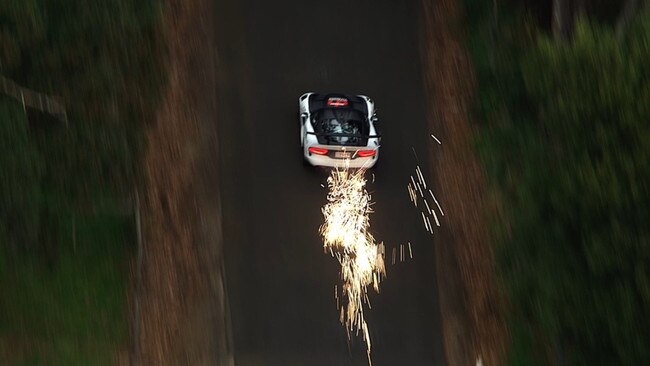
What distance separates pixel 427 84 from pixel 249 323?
7.22m

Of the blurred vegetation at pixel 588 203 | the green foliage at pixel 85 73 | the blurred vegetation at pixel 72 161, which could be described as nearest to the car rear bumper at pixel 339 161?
the blurred vegetation at pixel 588 203

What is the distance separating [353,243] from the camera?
572 inches

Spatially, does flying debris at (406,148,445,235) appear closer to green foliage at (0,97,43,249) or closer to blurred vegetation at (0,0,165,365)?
blurred vegetation at (0,0,165,365)

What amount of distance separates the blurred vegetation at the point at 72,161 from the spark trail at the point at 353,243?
14.2ft

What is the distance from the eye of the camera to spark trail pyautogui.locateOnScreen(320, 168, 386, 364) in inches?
558

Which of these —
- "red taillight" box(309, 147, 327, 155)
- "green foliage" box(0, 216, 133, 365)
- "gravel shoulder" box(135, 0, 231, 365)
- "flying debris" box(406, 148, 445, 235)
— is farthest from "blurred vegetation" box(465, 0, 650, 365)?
"green foliage" box(0, 216, 133, 365)

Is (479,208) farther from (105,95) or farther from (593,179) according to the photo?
(105,95)

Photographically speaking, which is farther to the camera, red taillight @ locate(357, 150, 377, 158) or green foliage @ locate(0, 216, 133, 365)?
red taillight @ locate(357, 150, 377, 158)

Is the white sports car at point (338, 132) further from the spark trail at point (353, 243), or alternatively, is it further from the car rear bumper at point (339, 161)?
the spark trail at point (353, 243)

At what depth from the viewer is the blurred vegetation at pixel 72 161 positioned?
10.4 meters

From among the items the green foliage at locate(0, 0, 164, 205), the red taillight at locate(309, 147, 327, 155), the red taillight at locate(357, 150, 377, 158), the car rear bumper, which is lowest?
the car rear bumper

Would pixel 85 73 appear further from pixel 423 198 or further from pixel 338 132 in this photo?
pixel 423 198

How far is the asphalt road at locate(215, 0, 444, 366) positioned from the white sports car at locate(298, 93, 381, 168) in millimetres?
653

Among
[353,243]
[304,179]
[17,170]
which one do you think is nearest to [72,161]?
[17,170]
